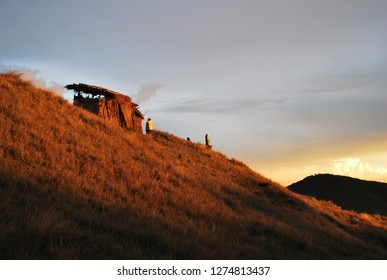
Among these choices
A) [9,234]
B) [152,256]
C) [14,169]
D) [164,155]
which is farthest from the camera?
[164,155]

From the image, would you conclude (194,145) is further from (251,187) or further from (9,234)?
(9,234)

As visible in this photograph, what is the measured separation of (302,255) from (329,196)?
4639 centimetres

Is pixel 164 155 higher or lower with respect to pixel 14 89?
lower

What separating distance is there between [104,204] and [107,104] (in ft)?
87.2

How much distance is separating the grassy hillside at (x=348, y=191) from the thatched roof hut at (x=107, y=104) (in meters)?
31.4

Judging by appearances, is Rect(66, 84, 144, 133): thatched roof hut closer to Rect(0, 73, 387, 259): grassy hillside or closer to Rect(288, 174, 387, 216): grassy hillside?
Rect(0, 73, 387, 259): grassy hillside

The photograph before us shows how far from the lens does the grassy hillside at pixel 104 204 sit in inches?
211

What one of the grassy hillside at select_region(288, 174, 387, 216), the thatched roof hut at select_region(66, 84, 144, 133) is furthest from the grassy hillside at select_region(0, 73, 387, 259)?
the grassy hillside at select_region(288, 174, 387, 216)

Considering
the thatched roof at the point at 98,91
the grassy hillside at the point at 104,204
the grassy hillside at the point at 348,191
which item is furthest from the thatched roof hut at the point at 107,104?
the grassy hillside at the point at 348,191

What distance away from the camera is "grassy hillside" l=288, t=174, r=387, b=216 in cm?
4606

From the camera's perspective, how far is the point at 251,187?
21250 millimetres

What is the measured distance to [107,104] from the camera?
33.4 m

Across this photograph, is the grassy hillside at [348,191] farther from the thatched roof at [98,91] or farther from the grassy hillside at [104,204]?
the thatched roof at [98,91]

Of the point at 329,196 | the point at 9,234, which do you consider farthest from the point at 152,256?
the point at 329,196
